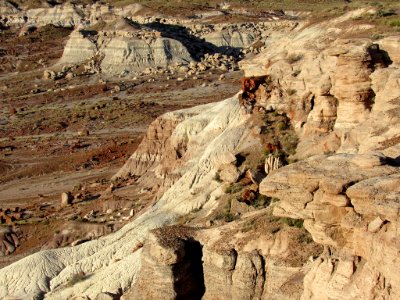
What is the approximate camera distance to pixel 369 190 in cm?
1367

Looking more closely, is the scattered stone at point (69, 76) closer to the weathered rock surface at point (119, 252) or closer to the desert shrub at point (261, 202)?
the weathered rock surface at point (119, 252)

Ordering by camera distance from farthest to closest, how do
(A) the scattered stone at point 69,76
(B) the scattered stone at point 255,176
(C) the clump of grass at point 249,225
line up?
(A) the scattered stone at point 69,76
(B) the scattered stone at point 255,176
(C) the clump of grass at point 249,225

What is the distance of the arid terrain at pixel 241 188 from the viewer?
14656 mm

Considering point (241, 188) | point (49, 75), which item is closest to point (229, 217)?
point (241, 188)

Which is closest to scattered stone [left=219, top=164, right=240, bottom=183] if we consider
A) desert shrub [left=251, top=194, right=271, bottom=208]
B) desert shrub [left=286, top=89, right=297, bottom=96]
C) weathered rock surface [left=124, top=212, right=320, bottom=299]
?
desert shrub [left=251, top=194, right=271, bottom=208]

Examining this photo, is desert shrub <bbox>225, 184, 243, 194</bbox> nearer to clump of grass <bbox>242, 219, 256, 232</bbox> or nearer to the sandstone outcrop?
clump of grass <bbox>242, 219, 256, 232</bbox>

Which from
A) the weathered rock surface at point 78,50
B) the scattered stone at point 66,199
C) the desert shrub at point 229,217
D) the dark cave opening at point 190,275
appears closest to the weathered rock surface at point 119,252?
the desert shrub at point 229,217

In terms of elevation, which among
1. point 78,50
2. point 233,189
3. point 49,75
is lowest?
point 49,75

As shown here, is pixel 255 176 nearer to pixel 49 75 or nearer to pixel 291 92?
pixel 291 92

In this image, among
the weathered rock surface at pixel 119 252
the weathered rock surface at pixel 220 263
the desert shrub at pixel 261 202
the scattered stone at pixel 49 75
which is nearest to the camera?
the weathered rock surface at pixel 220 263

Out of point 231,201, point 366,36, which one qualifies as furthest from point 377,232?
point 366,36

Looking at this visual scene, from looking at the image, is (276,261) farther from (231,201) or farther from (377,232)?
(231,201)

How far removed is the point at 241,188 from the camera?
25.4m

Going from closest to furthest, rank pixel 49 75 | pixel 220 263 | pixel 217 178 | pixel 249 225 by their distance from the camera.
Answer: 1. pixel 220 263
2. pixel 249 225
3. pixel 217 178
4. pixel 49 75
